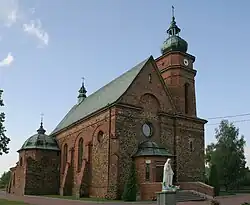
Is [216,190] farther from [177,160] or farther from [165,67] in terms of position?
[165,67]

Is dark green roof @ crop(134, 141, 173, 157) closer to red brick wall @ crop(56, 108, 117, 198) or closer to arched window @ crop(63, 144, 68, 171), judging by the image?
red brick wall @ crop(56, 108, 117, 198)

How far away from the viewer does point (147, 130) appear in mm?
36031

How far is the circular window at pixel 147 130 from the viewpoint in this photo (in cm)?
3559

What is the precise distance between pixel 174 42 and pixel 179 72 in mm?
3749

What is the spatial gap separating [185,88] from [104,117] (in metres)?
11.7

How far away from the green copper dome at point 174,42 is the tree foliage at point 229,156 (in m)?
23.9

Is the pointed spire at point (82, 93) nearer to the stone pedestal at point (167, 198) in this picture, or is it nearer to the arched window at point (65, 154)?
the arched window at point (65, 154)

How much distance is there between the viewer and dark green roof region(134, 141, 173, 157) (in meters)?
32.5

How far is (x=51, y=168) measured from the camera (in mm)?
46688

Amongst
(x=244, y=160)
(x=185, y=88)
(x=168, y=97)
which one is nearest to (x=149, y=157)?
(x=168, y=97)

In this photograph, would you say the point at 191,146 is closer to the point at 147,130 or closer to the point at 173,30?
the point at 147,130

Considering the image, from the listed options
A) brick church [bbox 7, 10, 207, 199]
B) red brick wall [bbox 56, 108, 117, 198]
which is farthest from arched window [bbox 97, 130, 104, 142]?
red brick wall [bbox 56, 108, 117, 198]

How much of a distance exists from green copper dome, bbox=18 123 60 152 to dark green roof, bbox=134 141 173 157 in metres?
17.9

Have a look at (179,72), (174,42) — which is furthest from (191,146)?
(174,42)
